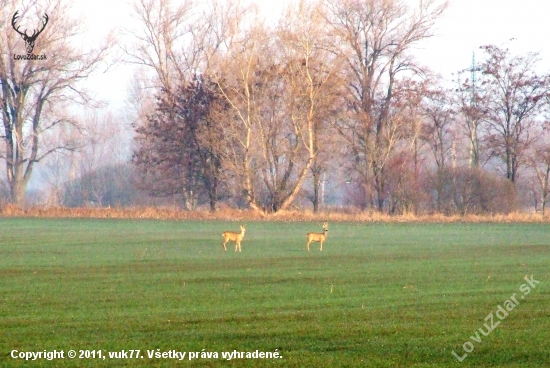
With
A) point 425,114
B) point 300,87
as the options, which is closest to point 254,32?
point 300,87

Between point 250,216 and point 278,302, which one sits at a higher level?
point 250,216

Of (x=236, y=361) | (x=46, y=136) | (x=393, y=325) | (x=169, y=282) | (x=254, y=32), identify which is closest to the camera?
(x=236, y=361)

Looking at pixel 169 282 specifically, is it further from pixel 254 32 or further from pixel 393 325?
pixel 254 32

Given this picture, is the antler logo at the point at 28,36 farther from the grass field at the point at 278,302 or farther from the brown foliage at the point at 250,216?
the grass field at the point at 278,302

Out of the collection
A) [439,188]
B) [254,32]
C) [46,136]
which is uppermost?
[254,32]

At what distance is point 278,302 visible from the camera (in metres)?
16.1

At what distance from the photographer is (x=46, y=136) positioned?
255ft

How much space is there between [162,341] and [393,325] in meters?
3.59

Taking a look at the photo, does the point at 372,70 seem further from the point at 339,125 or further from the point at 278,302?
the point at 278,302

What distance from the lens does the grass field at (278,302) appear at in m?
11.5

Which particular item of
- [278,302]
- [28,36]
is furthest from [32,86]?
[278,302]

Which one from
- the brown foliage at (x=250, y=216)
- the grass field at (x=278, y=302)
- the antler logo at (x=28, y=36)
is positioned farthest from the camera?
the antler logo at (x=28, y=36)

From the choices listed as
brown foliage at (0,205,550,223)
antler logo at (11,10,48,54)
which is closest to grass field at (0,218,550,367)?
brown foliage at (0,205,550,223)

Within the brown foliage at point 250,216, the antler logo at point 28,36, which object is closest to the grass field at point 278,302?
the brown foliage at point 250,216
